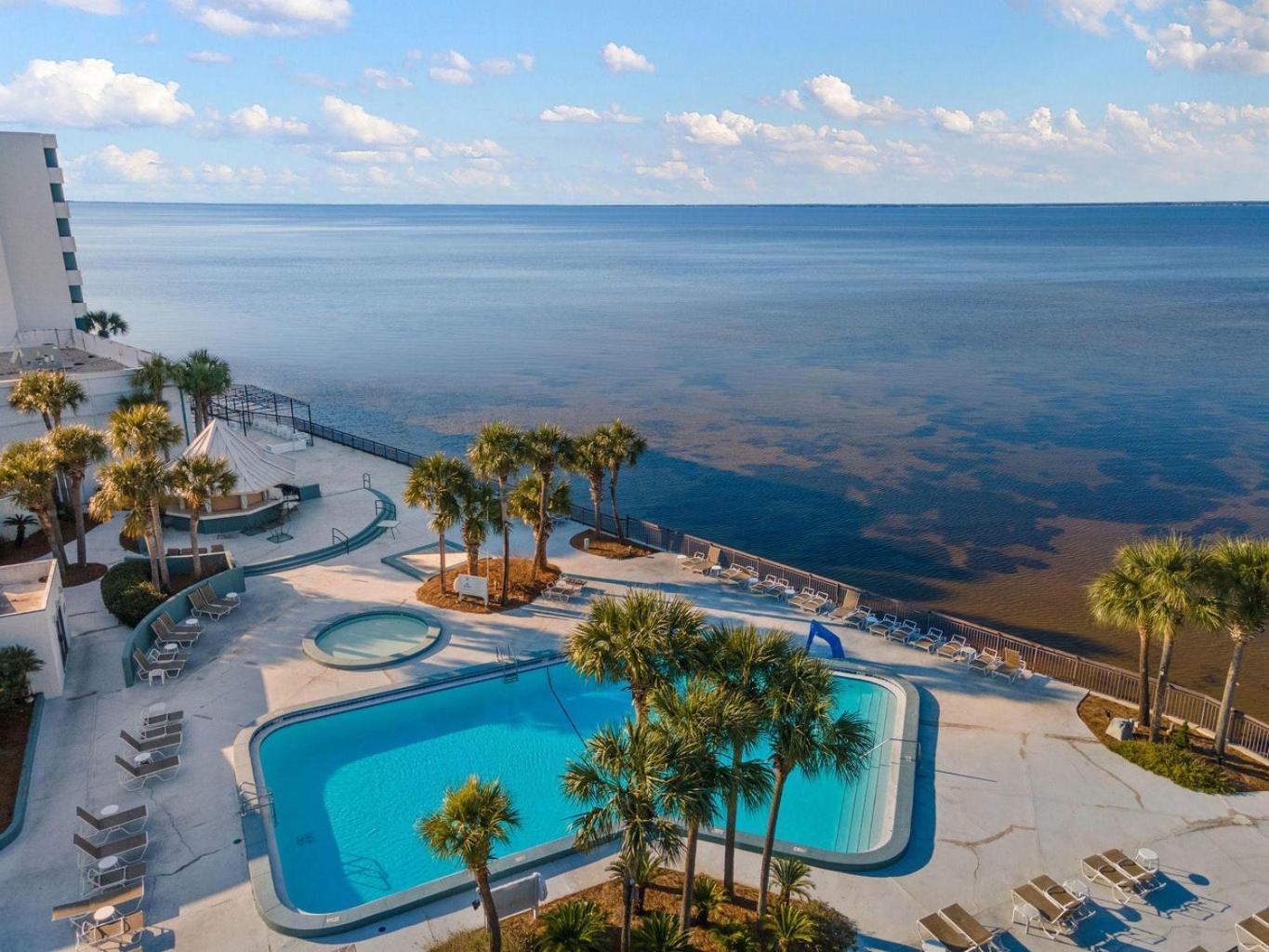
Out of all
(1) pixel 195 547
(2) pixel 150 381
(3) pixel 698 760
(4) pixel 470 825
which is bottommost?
(1) pixel 195 547

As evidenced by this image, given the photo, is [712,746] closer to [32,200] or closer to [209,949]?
[209,949]

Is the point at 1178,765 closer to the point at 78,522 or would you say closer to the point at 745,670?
the point at 745,670

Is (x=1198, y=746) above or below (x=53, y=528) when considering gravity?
below

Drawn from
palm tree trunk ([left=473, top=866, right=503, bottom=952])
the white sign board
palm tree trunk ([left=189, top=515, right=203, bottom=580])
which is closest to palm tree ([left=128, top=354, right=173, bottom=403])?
palm tree trunk ([left=189, top=515, right=203, bottom=580])

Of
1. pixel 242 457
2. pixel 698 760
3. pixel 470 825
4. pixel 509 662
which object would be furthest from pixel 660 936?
pixel 242 457

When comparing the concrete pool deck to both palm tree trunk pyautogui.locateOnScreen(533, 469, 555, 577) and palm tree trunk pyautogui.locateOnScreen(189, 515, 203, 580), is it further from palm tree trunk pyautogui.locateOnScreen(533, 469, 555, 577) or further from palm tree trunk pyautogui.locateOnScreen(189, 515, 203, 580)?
palm tree trunk pyautogui.locateOnScreen(533, 469, 555, 577)

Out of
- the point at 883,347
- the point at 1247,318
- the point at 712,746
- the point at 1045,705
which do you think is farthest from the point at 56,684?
the point at 1247,318

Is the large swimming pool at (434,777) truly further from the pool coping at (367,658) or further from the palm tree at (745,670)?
the palm tree at (745,670)

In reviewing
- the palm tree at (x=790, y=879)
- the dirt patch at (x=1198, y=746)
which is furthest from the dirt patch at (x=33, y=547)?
the dirt patch at (x=1198, y=746)
